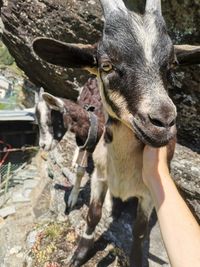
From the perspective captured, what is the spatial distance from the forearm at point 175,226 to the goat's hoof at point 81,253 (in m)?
1.70

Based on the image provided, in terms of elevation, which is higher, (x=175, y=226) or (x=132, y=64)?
(x=132, y=64)

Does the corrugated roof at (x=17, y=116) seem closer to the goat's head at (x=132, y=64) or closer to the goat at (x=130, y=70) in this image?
the goat at (x=130, y=70)

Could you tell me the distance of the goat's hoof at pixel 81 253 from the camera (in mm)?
4234

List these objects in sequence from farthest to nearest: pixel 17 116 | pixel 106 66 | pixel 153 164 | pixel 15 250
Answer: pixel 17 116, pixel 15 250, pixel 153 164, pixel 106 66

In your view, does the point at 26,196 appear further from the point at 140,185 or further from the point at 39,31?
the point at 140,185

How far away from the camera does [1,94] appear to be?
8.99m

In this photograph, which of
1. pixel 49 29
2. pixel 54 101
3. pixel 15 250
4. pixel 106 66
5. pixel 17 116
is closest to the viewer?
pixel 106 66

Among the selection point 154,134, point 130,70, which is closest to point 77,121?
point 130,70

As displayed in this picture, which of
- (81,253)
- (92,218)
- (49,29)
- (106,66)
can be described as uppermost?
(106,66)

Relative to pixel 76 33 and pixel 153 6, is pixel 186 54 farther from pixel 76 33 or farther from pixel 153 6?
pixel 76 33

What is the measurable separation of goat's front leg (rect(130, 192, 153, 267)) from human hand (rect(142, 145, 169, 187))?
2.33ft

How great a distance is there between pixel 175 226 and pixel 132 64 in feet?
3.48

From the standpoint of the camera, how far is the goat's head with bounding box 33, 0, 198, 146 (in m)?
2.50

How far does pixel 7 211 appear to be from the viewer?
5711mm
